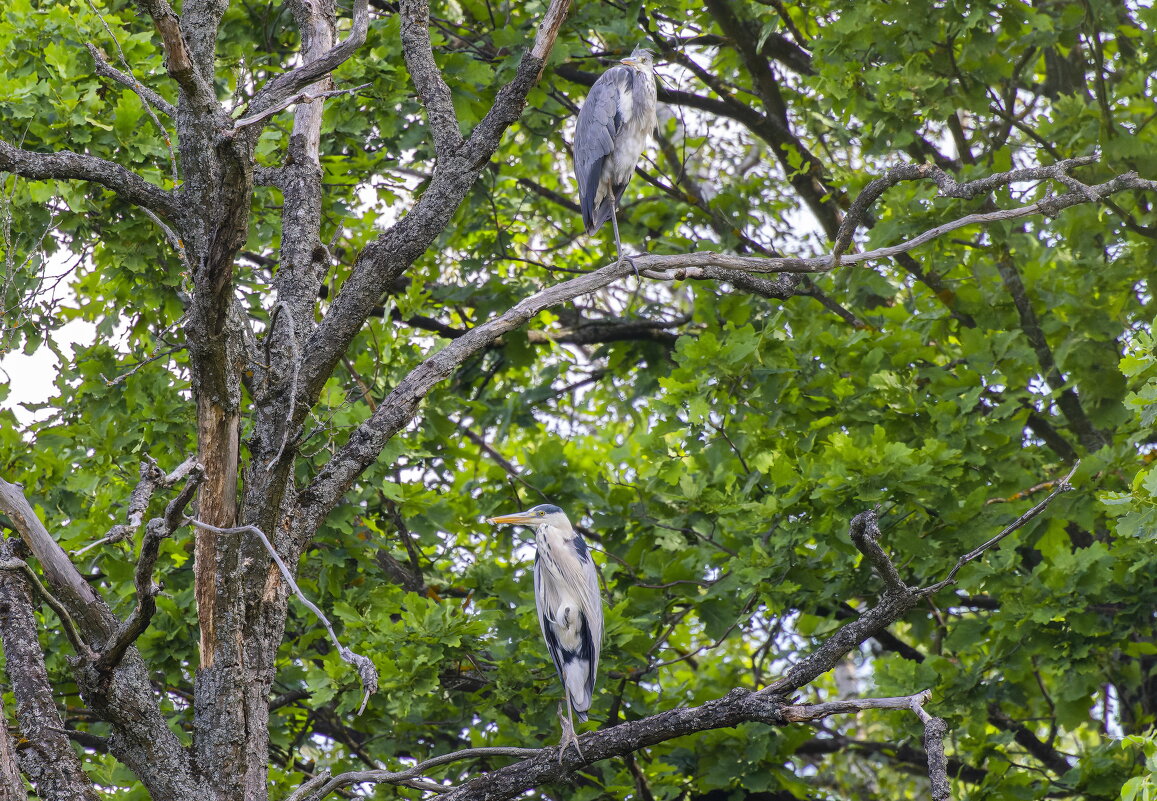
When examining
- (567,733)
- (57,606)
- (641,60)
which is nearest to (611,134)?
(641,60)

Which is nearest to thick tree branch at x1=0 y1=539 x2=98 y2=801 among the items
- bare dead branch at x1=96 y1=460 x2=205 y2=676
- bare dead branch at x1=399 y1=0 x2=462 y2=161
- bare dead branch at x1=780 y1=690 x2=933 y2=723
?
bare dead branch at x1=96 y1=460 x2=205 y2=676

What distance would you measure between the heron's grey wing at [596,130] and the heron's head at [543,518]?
1.43 metres

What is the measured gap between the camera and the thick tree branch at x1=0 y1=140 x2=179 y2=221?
2889 millimetres

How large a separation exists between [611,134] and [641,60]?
53cm

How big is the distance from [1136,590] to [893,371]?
4.64 ft

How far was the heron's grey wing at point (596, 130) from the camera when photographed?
5.35 metres

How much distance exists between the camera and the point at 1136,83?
17.6ft

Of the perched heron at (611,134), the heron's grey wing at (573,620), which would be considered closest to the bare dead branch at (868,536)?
the heron's grey wing at (573,620)

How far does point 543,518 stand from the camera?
16.3ft

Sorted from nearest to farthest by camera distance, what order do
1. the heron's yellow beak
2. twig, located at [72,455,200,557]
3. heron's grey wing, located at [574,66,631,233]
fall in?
twig, located at [72,455,200,557], the heron's yellow beak, heron's grey wing, located at [574,66,631,233]

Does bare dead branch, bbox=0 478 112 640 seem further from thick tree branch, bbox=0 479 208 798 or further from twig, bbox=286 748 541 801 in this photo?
twig, bbox=286 748 541 801

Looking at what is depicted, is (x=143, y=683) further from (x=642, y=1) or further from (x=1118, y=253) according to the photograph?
(x=1118, y=253)

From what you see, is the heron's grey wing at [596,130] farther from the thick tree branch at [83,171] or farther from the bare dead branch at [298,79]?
the thick tree branch at [83,171]

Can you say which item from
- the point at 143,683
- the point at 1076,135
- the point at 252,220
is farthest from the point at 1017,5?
the point at 143,683
